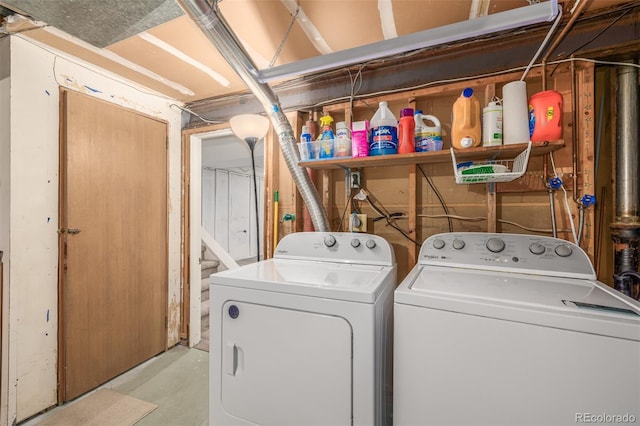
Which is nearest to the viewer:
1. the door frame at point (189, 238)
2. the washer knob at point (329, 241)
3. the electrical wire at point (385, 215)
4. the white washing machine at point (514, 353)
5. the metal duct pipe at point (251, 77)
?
the white washing machine at point (514, 353)

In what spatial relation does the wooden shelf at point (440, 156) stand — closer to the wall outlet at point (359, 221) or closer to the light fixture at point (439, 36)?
the wall outlet at point (359, 221)

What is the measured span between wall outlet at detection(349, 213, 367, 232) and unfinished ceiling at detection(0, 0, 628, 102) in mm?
1081

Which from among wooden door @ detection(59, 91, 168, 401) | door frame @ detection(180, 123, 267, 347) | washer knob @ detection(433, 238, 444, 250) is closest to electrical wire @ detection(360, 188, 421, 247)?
washer knob @ detection(433, 238, 444, 250)

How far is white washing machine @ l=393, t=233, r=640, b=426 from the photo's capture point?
0.80 meters

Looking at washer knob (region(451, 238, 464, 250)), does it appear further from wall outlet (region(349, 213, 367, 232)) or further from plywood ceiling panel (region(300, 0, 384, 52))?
plywood ceiling panel (region(300, 0, 384, 52))

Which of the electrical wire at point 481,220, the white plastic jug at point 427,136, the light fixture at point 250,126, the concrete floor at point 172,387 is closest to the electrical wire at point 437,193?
the electrical wire at point 481,220

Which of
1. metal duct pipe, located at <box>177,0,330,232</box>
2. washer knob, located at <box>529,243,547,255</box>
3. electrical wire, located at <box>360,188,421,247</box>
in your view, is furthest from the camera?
electrical wire, located at <box>360,188,421,247</box>

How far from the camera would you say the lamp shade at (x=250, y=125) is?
2.06 m

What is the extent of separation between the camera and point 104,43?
1.69 m

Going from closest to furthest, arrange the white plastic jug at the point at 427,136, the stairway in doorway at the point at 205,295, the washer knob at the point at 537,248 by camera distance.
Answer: the washer knob at the point at 537,248
the white plastic jug at the point at 427,136
the stairway in doorway at the point at 205,295

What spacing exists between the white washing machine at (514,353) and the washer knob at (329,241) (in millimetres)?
614

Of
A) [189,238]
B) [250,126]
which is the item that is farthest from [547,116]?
[189,238]

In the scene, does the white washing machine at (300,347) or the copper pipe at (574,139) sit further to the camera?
the copper pipe at (574,139)

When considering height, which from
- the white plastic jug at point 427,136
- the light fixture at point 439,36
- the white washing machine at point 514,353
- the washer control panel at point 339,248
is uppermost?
the light fixture at point 439,36
